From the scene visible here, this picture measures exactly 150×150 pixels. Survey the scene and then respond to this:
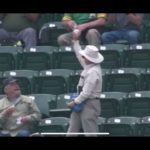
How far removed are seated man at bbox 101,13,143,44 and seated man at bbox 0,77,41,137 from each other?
263cm

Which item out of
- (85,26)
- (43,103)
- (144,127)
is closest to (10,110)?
(43,103)

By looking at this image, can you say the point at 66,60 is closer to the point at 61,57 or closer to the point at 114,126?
the point at 61,57

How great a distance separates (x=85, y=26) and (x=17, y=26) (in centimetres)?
133

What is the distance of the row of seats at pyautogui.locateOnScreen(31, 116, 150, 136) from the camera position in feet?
32.7

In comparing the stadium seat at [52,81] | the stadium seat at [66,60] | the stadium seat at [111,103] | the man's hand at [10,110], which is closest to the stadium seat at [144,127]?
the stadium seat at [111,103]

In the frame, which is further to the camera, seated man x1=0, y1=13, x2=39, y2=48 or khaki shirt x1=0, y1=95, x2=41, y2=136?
seated man x1=0, y1=13, x2=39, y2=48

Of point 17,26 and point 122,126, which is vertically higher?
point 17,26

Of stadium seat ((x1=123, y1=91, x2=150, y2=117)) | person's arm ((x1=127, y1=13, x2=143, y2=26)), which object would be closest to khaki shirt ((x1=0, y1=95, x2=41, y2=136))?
stadium seat ((x1=123, y1=91, x2=150, y2=117))

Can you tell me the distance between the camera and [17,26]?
1324 centimetres

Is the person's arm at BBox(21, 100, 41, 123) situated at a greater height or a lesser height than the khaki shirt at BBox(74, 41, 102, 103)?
lesser

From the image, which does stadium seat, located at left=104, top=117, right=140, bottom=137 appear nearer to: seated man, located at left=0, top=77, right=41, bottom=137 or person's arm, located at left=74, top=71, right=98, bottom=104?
person's arm, located at left=74, top=71, right=98, bottom=104
